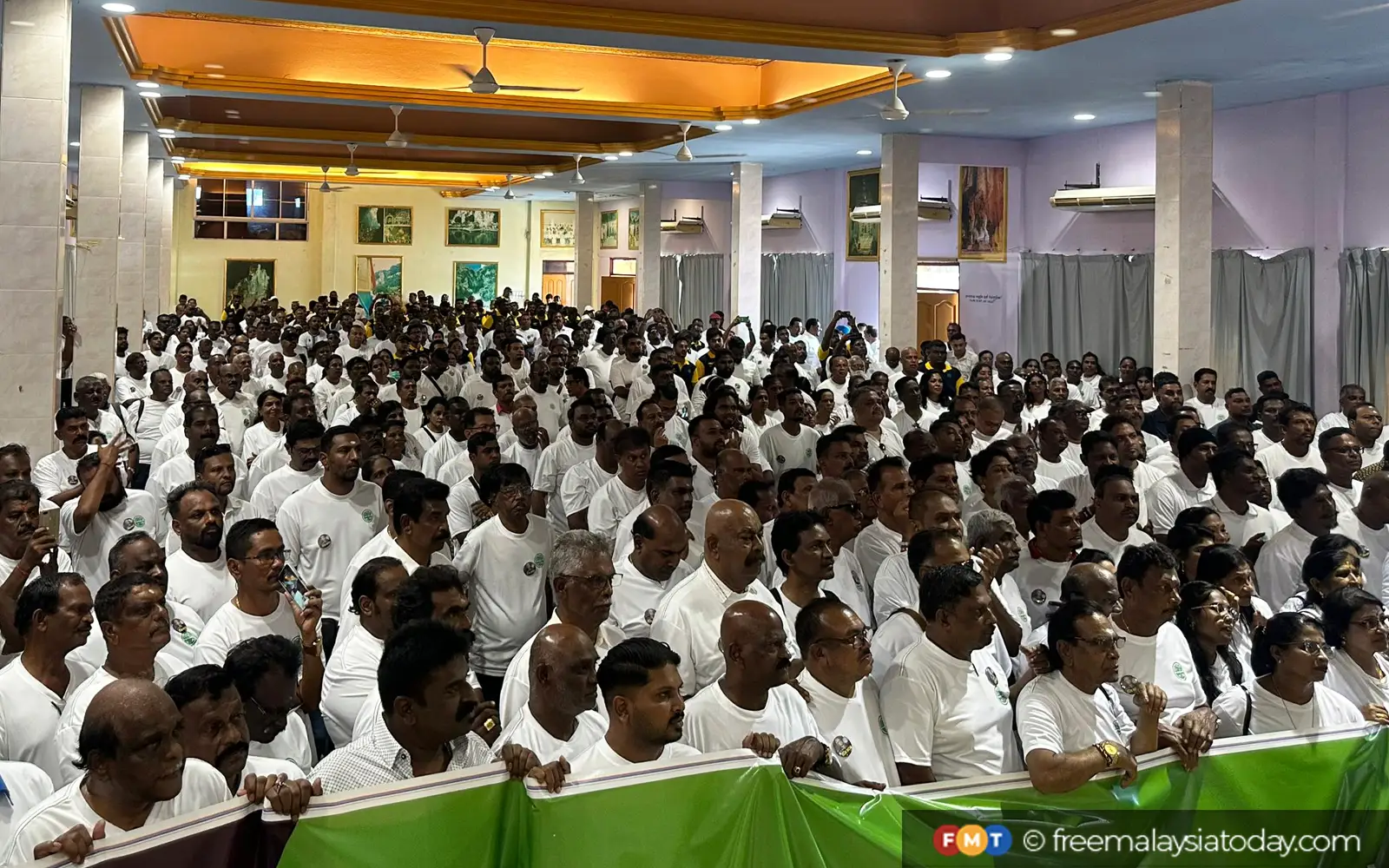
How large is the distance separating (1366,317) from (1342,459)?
771 centimetres

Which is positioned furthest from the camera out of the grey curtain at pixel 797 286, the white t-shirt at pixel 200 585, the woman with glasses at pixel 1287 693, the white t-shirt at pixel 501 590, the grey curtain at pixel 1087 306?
the grey curtain at pixel 797 286

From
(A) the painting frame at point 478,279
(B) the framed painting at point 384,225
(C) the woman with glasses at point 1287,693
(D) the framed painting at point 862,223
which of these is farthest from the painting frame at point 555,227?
(C) the woman with glasses at point 1287,693

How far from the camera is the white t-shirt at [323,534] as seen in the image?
7340 millimetres

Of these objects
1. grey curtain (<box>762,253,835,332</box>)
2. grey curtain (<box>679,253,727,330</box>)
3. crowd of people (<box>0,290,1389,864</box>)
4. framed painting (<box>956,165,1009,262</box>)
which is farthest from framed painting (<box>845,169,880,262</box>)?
crowd of people (<box>0,290,1389,864</box>)

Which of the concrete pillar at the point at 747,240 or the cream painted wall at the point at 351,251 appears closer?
the concrete pillar at the point at 747,240

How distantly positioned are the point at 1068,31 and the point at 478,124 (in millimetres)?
10762

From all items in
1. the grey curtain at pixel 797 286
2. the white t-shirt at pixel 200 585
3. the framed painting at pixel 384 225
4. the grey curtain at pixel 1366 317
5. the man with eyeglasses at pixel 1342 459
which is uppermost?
the framed painting at pixel 384 225

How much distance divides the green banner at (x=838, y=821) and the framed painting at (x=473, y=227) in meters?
37.4

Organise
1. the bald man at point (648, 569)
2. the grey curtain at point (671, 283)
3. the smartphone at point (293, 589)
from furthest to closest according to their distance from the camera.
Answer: the grey curtain at point (671, 283)
the bald man at point (648, 569)
the smartphone at point (293, 589)

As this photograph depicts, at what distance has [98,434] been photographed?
27.8 feet

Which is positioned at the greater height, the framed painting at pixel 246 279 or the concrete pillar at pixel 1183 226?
the framed painting at pixel 246 279

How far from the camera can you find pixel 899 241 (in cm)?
1864

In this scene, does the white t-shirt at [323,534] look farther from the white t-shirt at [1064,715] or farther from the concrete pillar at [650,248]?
the concrete pillar at [650,248]

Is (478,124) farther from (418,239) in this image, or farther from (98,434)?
(418,239)
